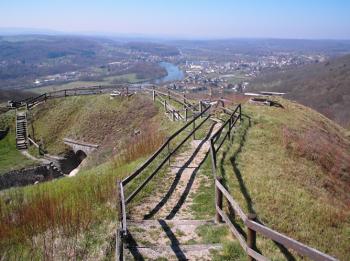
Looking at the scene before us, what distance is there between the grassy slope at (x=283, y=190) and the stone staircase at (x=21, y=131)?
19396 mm

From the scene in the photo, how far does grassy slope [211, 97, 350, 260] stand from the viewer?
440 inches

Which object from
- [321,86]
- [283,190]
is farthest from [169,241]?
[321,86]

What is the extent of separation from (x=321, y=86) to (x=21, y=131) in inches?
3664

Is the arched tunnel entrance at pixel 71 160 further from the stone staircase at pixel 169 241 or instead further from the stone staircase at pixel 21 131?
the stone staircase at pixel 169 241

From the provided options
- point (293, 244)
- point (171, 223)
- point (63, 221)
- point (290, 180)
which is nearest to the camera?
point (293, 244)

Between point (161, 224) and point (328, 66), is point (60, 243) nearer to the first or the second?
point (161, 224)

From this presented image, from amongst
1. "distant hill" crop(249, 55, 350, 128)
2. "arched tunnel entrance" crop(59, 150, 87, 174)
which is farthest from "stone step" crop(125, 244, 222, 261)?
"distant hill" crop(249, 55, 350, 128)

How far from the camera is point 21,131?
36469 mm

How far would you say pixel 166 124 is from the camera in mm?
27656

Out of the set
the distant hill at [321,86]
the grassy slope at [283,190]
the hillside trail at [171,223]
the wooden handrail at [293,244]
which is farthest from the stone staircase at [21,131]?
the distant hill at [321,86]

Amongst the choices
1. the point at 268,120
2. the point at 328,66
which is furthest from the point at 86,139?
the point at 328,66

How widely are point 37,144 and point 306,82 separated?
104267mm

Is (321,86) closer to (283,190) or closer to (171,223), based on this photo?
(283,190)

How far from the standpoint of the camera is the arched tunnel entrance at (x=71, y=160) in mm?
32356
